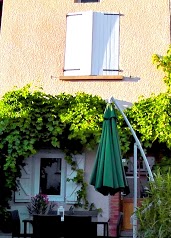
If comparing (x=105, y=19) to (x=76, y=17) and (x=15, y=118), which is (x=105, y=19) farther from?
(x=15, y=118)

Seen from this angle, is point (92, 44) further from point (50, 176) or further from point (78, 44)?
point (50, 176)

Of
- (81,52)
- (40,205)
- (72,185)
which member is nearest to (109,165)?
(40,205)

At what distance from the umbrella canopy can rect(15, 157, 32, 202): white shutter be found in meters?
3.53

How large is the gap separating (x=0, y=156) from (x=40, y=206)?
1.48 metres

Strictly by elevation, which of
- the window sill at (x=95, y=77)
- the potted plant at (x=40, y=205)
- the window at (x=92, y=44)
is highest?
the window at (x=92, y=44)

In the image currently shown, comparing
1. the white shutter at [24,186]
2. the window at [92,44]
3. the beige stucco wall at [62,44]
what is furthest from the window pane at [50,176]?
the window at [92,44]

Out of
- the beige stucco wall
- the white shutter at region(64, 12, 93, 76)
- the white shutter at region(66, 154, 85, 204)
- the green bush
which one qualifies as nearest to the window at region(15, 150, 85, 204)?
the white shutter at region(66, 154, 85, 204)

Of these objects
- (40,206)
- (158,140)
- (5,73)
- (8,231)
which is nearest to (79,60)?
(5,73)

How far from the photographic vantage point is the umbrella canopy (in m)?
7.56

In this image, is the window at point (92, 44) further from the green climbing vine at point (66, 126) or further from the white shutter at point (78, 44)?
the green climbing vine at point (66, 126)

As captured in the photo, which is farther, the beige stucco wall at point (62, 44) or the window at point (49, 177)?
the beige stucco wall at point (62, 44)

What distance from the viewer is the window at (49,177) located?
10.9 meters

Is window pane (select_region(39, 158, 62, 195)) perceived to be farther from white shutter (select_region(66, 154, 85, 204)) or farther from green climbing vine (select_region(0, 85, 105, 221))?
green climbing vine (select_region(0, 85, 105, 221))

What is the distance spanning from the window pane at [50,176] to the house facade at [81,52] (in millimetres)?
47
